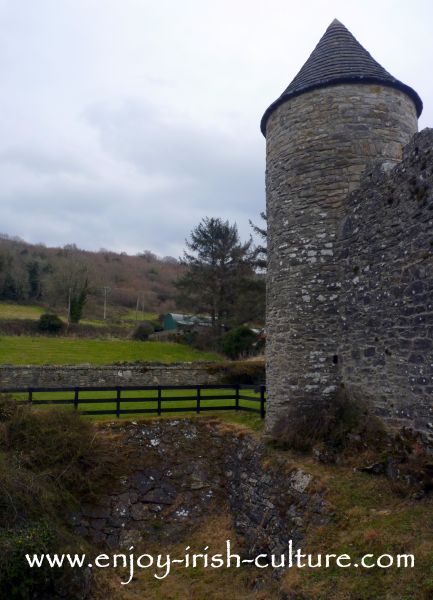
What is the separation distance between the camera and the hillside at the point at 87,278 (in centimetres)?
4281

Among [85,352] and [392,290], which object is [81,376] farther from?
[392,290]

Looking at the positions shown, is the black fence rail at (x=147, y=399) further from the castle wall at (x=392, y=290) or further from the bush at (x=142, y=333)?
the bush at (x=142, y=333)

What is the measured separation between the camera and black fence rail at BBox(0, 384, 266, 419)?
1207 centimetres

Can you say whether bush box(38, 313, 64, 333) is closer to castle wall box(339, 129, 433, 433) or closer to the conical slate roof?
the conical slate roof

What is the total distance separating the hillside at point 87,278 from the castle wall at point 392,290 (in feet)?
95.7

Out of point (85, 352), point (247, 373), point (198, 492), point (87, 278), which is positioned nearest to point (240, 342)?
point (247, 373)

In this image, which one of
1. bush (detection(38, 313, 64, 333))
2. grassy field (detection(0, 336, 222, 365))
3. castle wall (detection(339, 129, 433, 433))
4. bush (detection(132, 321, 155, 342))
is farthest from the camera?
bush (detection(132, 321, 155, 342))

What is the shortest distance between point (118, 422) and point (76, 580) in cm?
441

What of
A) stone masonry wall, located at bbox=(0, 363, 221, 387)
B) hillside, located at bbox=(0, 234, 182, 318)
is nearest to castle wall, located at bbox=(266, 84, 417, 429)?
stone masonry wall, located at bbox=(0, 363, 221, 387)

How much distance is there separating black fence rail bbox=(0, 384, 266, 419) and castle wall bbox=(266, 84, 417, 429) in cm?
274

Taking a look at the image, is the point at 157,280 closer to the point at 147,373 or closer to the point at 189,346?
the point at 189,346

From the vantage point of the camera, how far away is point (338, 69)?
10.0 meters

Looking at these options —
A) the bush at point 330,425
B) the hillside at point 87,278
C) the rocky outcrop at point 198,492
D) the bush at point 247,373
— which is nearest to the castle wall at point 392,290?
the bush at point 330,425

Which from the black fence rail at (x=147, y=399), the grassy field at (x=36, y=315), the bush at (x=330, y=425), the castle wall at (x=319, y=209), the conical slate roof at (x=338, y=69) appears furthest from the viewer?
the grassy field at (x=36, y=315)
